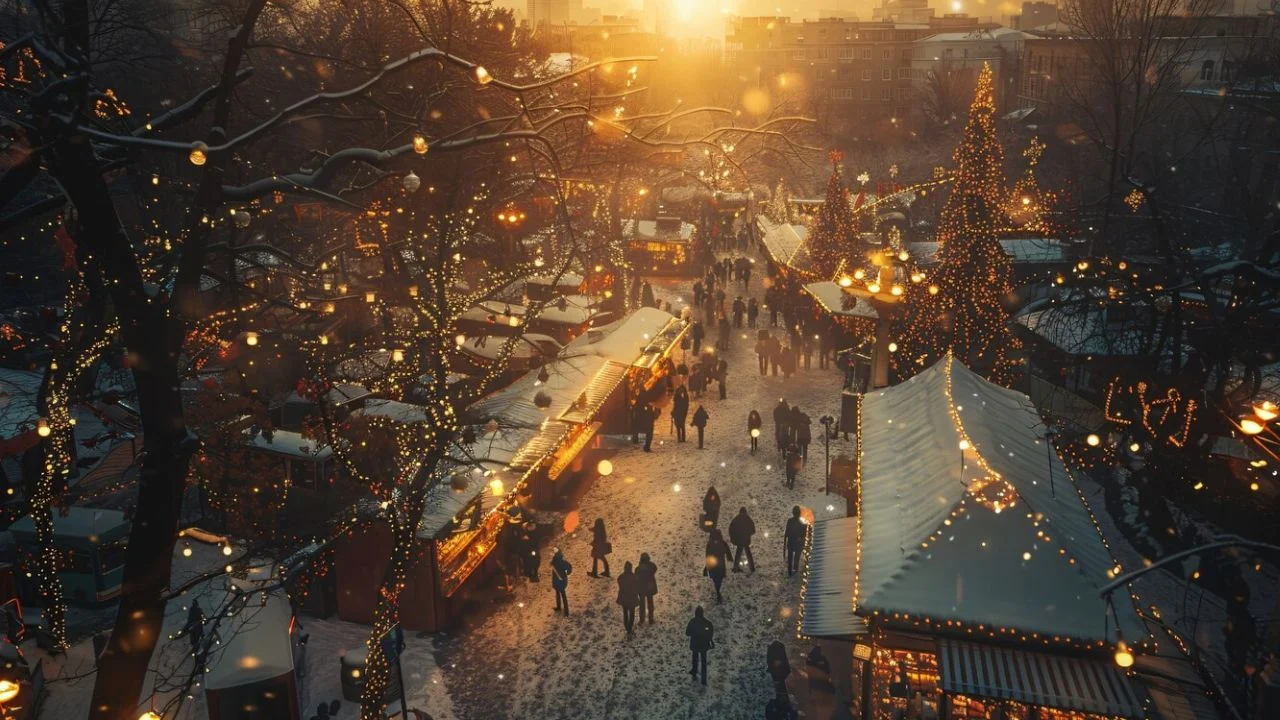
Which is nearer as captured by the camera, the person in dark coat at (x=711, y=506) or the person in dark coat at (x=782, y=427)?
the person in dark coat at (x=711, y=506)

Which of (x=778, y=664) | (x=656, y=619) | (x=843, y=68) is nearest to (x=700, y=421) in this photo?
(x=656, y=619)

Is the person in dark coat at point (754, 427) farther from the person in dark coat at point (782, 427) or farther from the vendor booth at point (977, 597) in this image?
the vendor booth at point (977, 597)

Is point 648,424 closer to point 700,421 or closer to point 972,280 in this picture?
point 700,421

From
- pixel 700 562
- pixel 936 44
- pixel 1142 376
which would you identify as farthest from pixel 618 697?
pixel 936 44

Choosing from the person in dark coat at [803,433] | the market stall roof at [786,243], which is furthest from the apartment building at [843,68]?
the person in dark coat at [803,433]

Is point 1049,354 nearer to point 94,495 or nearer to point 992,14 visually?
point 94,495

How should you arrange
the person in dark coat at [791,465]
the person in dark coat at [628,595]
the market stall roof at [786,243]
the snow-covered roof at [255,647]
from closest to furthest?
1. the snow-covered roof at [255,647]
2. the person in dark coat at [628,595]
3. the person in dark coat at [791,465]
4. the market stall roof at [786,243]
